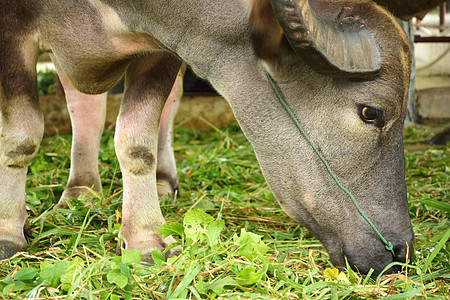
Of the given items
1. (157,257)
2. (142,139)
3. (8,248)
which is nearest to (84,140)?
(142,139)

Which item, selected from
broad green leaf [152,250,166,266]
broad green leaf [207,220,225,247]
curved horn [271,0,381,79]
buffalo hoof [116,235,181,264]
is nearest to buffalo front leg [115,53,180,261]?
buffalo hoof [116,235,181,264]

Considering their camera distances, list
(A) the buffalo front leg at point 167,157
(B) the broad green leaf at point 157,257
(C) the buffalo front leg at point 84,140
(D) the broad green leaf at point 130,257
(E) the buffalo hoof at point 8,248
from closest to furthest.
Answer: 1. (D) the broad green leaf at point 130,257
2. (B) the broad green leaf at point 157,257
3. (E) the buffalo hoof at point 8,248
4. (C) the buffalo front leg at point 84,140
5. (A) the buffalo front leg at point 167,157

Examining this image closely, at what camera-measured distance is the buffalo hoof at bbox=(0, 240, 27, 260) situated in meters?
2.36

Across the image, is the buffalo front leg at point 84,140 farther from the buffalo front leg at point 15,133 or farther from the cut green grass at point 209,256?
the buffalo front leg at point 15,133

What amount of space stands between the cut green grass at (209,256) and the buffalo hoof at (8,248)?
37mm

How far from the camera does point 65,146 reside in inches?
184

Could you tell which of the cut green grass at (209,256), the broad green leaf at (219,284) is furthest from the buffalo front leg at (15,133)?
the broad green leaf at (219,284)

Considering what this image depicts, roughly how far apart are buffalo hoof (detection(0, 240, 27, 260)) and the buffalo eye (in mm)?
1475

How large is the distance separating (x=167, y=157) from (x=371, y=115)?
1745mm

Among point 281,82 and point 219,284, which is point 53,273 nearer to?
point 219,284

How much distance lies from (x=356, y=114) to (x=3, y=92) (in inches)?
56.5

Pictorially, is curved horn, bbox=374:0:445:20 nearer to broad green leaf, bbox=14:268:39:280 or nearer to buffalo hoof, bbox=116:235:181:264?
buffalo hoof, bbox=116:235:181:264

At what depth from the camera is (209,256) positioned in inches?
86.0

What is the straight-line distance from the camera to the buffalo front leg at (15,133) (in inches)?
95.1
